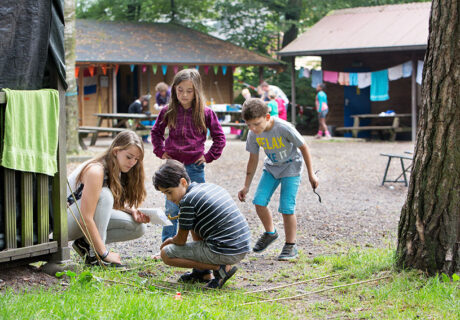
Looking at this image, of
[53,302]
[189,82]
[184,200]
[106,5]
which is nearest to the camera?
[53,302]

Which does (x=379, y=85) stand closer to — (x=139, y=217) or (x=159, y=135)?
(x=159, y=135)

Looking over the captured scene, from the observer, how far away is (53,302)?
395cm

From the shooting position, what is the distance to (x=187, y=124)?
19.5ft

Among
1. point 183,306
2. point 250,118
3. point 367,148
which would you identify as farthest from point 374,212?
point 367,148

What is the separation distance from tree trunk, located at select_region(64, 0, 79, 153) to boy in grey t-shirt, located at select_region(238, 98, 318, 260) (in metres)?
9.19

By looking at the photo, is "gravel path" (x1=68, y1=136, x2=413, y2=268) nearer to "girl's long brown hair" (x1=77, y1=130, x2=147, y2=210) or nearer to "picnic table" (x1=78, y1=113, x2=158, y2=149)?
"girl's long brown hair" (x1=77, y1=130, x2=147, y2=210)

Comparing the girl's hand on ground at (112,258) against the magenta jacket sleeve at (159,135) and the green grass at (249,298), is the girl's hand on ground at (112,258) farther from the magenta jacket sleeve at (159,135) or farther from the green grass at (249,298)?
the magenta jacket sleeve at (159,135)

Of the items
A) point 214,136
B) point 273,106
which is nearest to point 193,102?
point 214,136

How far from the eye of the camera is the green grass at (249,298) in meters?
3.86

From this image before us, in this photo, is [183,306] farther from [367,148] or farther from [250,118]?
[367,148]

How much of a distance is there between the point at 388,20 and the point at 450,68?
19.0 meters

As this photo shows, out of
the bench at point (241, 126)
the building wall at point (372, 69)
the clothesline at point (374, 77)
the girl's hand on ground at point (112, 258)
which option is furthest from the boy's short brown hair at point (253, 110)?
the building wall at point (372, 69)

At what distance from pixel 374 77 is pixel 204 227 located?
18367mm

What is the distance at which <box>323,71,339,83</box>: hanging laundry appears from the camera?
23.2m
